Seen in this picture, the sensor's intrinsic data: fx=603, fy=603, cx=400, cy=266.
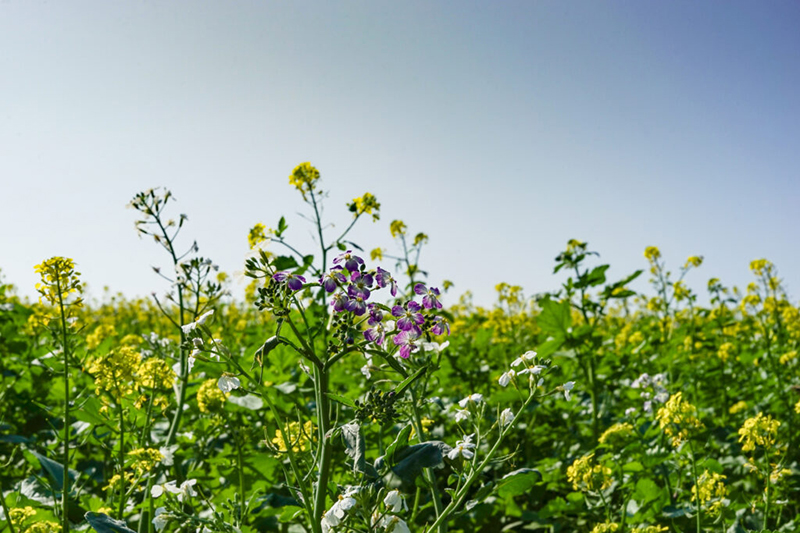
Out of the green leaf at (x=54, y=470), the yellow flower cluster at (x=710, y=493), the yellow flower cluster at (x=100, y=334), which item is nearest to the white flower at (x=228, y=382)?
the green leaf at (x=54, y=470)

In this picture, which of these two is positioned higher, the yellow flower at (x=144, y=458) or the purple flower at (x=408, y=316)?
the purple flower at (x=408, y=316)

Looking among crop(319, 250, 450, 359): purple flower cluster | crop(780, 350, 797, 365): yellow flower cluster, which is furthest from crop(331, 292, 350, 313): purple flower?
crop(780, 350, 797, 365): yellow flower cluster

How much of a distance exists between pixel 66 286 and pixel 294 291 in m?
1.20

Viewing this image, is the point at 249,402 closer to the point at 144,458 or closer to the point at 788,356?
the point at 144,458

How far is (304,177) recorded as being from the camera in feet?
10.5

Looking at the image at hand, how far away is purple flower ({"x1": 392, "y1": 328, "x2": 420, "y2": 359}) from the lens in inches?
61.8

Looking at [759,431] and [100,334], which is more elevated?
[100,334]

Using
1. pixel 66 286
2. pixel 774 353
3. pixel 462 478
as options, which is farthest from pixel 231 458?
pixel 774 353

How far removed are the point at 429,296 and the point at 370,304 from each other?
211 mm

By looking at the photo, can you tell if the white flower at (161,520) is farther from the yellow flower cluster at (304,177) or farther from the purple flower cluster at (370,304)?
the yellow flower cluster at (304,177)

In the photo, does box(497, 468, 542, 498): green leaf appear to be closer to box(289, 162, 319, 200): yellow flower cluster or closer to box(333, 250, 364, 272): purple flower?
box(333, 250, 364, 272): purple flower

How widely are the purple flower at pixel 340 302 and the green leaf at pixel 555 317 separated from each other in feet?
7.31

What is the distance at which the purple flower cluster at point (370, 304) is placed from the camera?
156 centimetres

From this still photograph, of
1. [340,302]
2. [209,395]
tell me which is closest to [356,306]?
[340,302]
